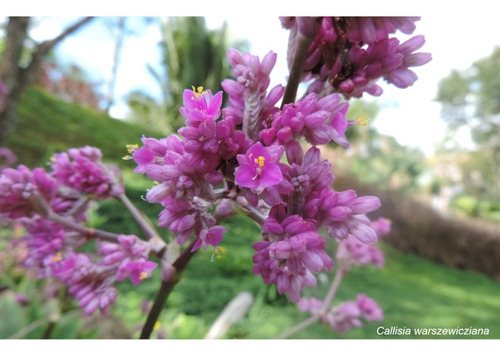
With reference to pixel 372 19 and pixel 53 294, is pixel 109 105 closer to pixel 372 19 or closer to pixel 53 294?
pixel 53 294

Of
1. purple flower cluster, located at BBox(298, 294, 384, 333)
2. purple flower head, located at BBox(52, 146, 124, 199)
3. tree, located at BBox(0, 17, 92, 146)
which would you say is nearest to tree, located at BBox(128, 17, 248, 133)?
tree, located at BBox(0, 17, 92, 146)

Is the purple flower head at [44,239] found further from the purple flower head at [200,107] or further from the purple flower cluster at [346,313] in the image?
the purple flower cluster at [346,313]

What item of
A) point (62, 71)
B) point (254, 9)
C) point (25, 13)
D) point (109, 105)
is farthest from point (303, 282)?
point (62, 71)

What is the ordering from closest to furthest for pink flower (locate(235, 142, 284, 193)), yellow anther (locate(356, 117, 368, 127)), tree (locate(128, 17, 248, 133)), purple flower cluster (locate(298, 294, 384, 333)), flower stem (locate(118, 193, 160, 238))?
pink flower (locate(235, 142, 284, 193))
yellow anther (locate(356, 117, 368, 127))
flower stem (locate(118, 193, 160, 238))
purple flower cluster (locate(298, 294, 384, 333))
tree (locate(128, 17, 248, 133))

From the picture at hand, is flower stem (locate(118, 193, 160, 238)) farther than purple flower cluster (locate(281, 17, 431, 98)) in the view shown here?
Yes

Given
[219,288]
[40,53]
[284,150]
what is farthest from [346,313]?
[40,53]

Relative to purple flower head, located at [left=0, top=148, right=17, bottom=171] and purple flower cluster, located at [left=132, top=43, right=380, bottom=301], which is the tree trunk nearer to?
purple flower head, located at [left=0, top=148, right=17, bottom=171]
